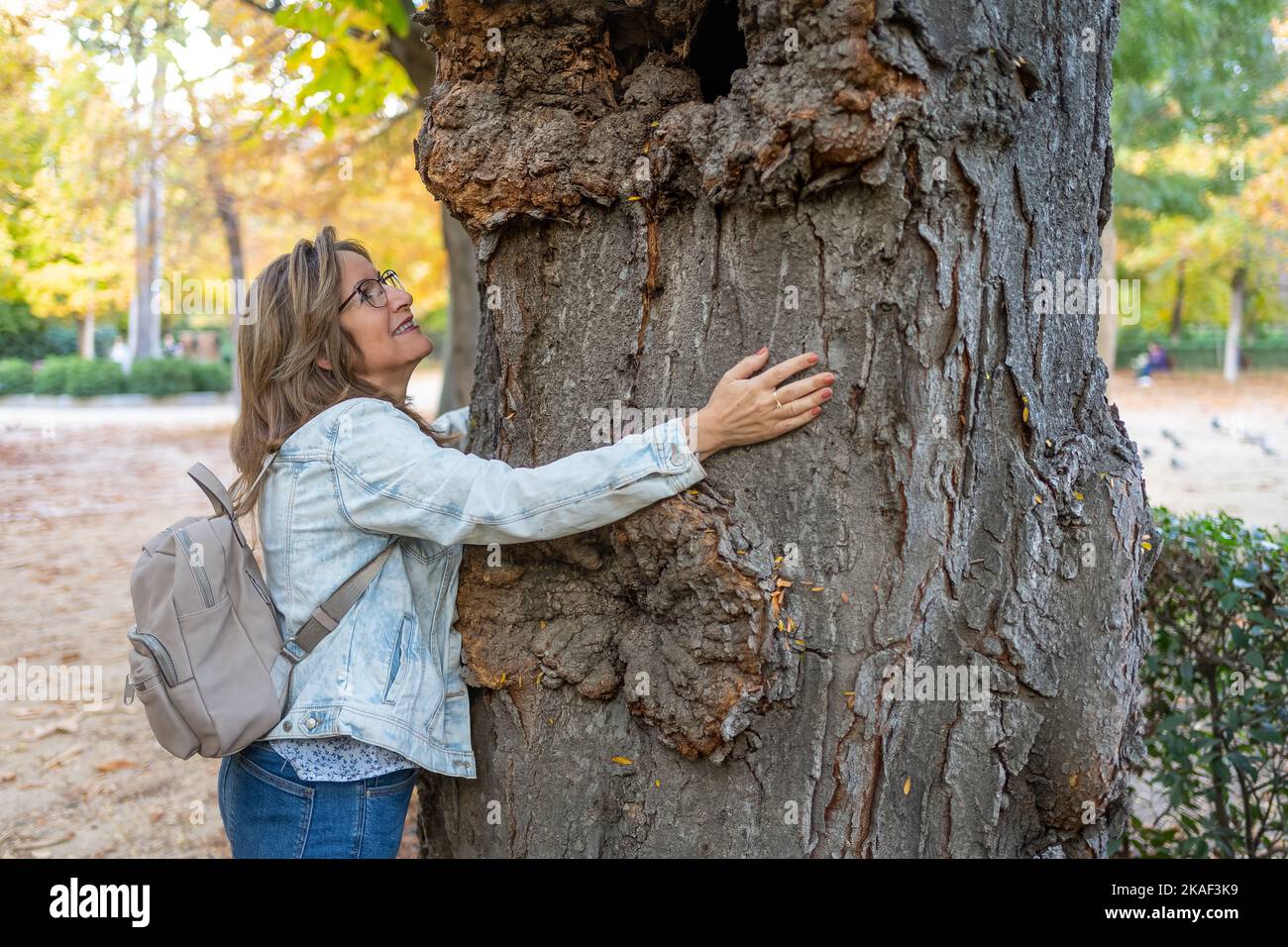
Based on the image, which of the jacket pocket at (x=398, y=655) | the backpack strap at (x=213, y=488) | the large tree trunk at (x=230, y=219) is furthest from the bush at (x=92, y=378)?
the jacket pocket at (x=398, y=655)

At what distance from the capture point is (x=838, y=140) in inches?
83.2

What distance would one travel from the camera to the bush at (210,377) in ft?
98.3

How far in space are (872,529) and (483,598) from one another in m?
1.07

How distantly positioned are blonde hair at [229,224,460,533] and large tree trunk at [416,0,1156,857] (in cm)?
42

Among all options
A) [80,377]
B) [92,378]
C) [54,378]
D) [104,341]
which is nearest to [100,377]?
[92,378]

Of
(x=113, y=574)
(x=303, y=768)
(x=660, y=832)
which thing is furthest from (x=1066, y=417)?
(x=113, y=574)

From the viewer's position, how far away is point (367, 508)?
7.80 feet

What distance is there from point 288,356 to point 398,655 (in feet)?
2.76

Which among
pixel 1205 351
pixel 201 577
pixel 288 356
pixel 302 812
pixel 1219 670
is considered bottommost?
pixel 302 812

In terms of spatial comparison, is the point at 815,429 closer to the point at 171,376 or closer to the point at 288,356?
the point at 288,356

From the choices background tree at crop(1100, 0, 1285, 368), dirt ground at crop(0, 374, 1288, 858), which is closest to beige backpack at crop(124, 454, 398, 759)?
dirt ground at crop(0, 374, 1288, 858)

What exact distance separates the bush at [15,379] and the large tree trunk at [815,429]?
3255 centimetres

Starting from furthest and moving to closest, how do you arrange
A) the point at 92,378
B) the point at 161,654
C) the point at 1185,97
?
the point at 92,378 → the point at 1185,97 → the point at 161,654

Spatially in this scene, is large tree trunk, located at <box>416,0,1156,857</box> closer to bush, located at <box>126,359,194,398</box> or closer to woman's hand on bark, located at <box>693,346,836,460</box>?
woman's hand on bark, located at <box>693,346,836,460</box>
